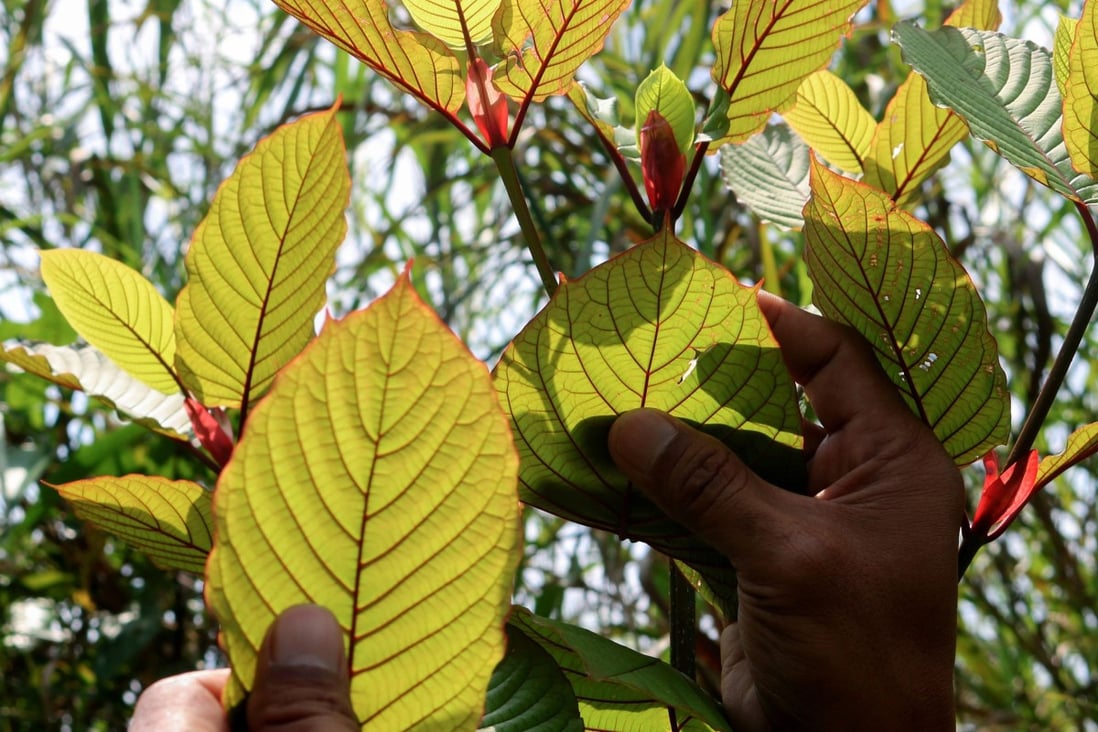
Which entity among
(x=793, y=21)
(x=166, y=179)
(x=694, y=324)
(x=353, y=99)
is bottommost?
(x=694, y=324)

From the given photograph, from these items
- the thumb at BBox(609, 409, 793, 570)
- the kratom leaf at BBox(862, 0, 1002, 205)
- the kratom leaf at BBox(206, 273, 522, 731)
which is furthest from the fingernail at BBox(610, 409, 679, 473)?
the kratom leaf at BBox(862, 0, 1002, 205)

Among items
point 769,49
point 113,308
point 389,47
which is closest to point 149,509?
point 113,308

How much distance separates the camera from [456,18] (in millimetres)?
365

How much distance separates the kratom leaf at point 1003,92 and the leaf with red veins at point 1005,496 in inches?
4.1

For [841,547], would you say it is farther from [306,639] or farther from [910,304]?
[306,639]

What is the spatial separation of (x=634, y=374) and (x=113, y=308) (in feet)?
0.68

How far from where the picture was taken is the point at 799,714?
35 cm

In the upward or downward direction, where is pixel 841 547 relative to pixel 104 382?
downward

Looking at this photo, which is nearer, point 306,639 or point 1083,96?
point 306,639

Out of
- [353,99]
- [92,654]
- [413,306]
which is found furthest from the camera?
[353,99]

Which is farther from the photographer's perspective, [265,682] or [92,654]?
[92,654]

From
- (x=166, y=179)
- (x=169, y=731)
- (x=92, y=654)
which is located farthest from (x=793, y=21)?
(x=166, y=179)

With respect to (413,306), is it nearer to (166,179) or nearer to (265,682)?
(265,682)

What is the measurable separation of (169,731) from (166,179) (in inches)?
51.8
